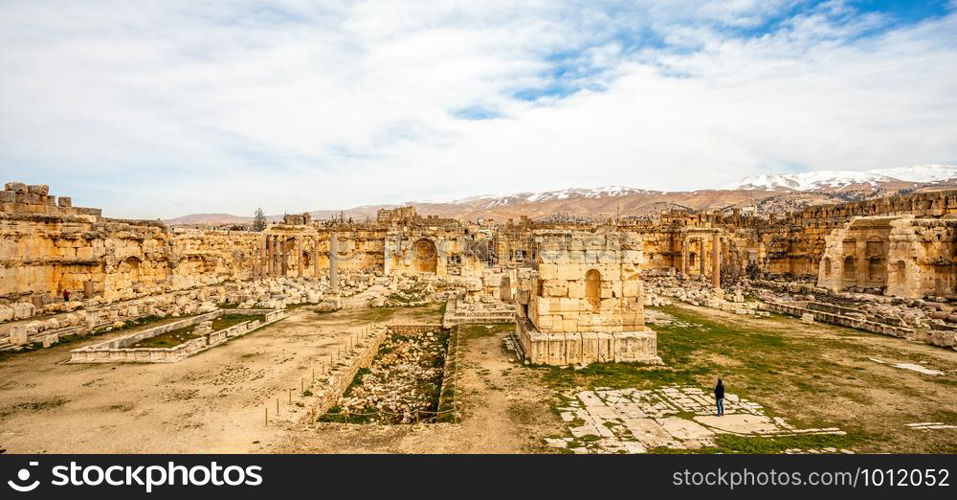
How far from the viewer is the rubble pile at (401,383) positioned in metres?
9.63

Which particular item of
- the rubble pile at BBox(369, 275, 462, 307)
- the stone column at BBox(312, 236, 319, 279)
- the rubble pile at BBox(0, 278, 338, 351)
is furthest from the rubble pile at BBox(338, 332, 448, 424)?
the stone column at BBox(312, 236, 319, 279)

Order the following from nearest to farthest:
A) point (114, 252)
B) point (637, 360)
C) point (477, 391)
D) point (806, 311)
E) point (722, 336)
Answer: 1. point (477, 391)
2. point (637, 360)
3. point (722, 336)
4. point (806, 311)
5. point (114, 252)

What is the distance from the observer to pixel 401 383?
1207cm

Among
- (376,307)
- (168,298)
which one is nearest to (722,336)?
(376,307)

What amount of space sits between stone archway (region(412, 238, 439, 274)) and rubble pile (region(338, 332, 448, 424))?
18.9 metres

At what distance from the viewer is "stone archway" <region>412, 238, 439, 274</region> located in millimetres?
35947

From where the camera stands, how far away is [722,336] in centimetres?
1526

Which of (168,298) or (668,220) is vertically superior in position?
(668,220)

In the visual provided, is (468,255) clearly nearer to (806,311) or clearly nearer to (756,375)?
(806,311)

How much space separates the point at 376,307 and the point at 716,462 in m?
18.0

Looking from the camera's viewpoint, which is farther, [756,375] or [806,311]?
[806,311]

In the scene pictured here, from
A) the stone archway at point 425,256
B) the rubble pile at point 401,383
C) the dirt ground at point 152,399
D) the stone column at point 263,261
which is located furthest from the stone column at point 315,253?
the dirt ground at point 152,399

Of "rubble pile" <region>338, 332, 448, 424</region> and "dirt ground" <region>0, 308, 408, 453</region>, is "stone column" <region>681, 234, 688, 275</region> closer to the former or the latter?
"rubble pile" <region>338, 332, 448, 424</region>

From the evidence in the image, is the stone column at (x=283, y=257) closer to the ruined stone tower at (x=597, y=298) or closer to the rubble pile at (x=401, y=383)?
the rubble pile at (x=401, y=383)
